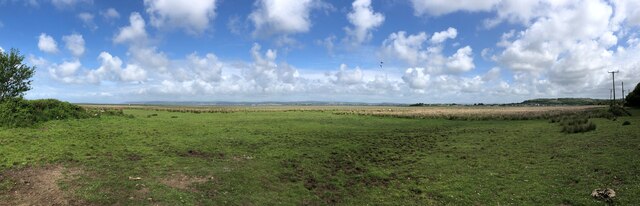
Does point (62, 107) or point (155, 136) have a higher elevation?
point (62, 107)

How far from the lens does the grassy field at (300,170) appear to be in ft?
44.4

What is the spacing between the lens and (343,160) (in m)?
21.2

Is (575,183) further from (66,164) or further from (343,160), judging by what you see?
(66,164)

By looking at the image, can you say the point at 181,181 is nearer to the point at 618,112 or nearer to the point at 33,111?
the point at 33,111

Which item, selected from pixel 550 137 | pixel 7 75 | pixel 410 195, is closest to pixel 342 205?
pixel 410 195

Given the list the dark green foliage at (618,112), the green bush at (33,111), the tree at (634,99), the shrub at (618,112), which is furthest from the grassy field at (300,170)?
the tree at (634,99)

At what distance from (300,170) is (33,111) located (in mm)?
23814

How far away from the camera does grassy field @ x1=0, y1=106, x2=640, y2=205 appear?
13.5 meters

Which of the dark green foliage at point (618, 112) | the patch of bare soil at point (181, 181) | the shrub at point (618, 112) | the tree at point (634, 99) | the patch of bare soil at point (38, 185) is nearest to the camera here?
the patch of bare soil at point (38, 185)

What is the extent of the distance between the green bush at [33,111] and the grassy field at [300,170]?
1.64 metres

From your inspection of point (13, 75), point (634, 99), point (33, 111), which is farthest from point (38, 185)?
point (634, 99)

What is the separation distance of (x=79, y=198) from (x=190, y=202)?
3.70 metres

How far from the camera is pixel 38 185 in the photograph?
44.4 feet

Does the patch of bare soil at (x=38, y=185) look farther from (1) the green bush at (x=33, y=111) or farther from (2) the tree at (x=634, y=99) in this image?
(2) the tree at (x=634, y=99)
